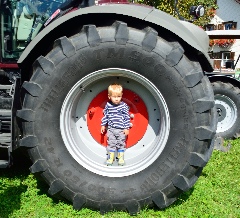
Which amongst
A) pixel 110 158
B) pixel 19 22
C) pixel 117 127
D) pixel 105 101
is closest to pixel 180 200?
pixel 110 158

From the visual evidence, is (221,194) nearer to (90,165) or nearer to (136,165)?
(136,165)

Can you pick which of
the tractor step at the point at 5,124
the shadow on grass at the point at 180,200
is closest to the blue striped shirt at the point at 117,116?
the shadow on grass at the point at 180,200

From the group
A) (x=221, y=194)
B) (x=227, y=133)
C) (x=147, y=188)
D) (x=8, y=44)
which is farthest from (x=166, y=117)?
(x=227, y=133)

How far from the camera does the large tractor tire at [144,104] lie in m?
2.98

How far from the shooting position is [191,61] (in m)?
Answer: 3.03

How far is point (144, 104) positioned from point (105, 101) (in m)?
0.35

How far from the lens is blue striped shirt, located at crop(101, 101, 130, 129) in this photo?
3.32 m

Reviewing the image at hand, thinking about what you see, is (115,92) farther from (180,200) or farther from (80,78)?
(180,200)

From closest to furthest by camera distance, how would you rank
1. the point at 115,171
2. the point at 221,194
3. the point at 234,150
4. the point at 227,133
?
1. the point at 115,171
2. the point at 221,194
3. the point at 234,150
4. the point at 227,133

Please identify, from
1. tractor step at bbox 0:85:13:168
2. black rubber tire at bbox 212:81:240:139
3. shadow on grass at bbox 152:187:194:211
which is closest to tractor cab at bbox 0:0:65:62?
tractor step at bbox 0:85:13:168

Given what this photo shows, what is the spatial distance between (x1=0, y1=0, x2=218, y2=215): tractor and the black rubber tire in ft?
9.76

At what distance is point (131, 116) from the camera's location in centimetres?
335

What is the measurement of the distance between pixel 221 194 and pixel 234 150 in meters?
1.80

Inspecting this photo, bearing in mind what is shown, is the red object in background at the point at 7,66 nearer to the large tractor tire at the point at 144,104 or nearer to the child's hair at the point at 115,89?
the large tractor tire at the point at 144,104
